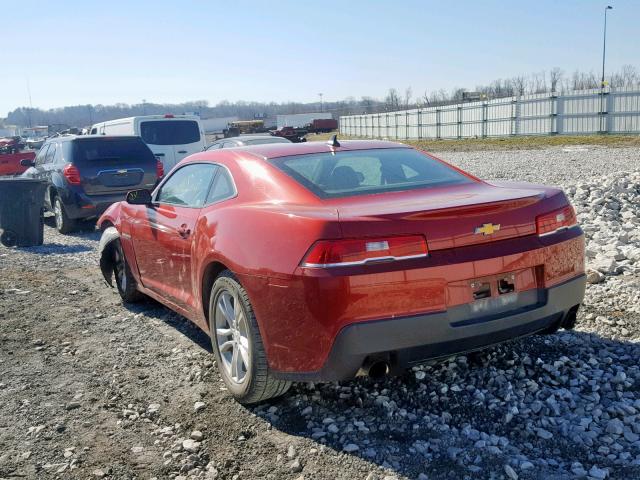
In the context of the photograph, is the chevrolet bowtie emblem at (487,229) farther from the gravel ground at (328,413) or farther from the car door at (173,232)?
the car door at (173,232)

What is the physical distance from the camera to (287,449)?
322 cm

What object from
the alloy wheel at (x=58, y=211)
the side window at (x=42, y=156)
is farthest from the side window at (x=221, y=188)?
the side window at (x=42, y=156)

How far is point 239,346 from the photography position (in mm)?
3742

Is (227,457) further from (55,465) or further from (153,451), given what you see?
(55,465)

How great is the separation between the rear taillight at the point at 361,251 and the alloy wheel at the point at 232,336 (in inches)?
29.9

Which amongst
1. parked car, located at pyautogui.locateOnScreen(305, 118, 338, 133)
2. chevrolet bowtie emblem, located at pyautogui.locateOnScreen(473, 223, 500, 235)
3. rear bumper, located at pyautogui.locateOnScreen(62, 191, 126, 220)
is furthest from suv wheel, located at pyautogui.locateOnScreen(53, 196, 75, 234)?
parked car, located at pyautogui.locateOnScreen(305, 118, 338, 133)

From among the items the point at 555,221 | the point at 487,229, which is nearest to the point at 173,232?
the point at 487,229

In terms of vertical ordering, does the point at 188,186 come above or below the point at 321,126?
below

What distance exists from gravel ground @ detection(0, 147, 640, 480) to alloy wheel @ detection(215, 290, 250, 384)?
21 cm

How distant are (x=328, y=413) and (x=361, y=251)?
1.09 m

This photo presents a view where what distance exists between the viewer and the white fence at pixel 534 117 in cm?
2970

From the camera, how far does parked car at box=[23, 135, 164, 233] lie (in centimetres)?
1080

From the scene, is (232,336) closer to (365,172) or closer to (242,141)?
(365,172)

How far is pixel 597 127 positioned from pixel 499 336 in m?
31.0
